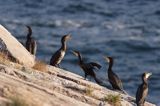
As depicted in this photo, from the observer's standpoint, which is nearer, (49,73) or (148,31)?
(49,73)

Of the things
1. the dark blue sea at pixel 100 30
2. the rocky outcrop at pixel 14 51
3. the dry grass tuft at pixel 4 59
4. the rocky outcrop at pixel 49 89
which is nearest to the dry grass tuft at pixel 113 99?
the rocky outcrop at pixel 49 89

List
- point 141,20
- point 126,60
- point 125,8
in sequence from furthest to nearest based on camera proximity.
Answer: point 125,8 → point 141,20 → point 126,60

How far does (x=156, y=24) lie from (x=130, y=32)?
333cm

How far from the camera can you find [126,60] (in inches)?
2231

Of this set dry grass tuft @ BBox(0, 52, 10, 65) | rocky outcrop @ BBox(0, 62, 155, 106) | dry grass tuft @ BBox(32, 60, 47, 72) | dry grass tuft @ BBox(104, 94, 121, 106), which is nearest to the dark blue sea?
dry grass tuft @ BBox(32, 60, 47, 72)

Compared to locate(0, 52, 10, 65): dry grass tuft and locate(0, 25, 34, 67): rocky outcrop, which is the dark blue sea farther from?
locate(0, 52, 10, 65): dry grass tuft

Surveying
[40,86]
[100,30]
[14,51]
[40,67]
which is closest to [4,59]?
[14,51]

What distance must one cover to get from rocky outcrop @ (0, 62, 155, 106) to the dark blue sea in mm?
25968

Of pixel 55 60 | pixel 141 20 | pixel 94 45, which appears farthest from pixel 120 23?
pixel 55 60

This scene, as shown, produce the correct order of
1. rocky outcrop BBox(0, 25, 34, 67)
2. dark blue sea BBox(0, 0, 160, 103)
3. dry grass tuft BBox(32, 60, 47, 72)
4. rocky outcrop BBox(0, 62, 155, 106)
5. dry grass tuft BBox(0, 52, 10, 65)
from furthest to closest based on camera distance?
dark blue sea BBox(0, 0, 160, 103) → dry grass tuft BBox(32, 60, 47, 72) → rocky outcrop BBox(0, 25, 34, 67) → dry grass tuft BBox(0, 52, 10, 65) → rocky outcrop BBox(0, 62, 155, 106)

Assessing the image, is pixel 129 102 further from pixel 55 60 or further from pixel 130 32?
pixel 130 32

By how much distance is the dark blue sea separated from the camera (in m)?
53.8

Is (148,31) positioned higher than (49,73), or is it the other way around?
(49,73)

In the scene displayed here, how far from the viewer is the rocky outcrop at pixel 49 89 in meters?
14.9
